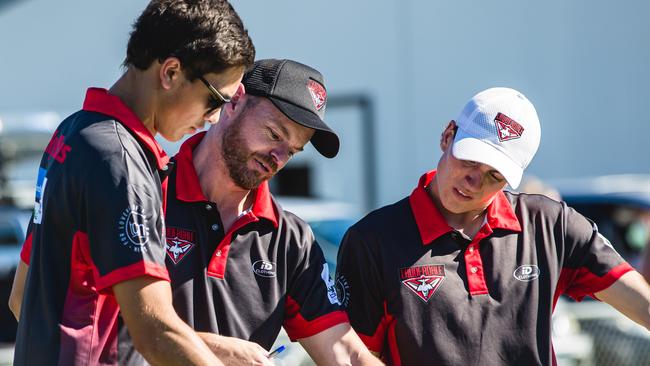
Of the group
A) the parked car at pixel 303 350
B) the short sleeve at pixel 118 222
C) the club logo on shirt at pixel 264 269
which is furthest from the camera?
the parked car at pixel 303 350

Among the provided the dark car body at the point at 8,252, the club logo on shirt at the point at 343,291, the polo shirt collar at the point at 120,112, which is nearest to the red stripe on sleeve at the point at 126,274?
the polo shirt collar at the point at 120,112

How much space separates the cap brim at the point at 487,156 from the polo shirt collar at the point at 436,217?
161 millimetres

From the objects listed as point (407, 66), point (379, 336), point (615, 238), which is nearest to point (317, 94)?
point (379, 336)

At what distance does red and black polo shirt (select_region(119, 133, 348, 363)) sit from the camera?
129 inches

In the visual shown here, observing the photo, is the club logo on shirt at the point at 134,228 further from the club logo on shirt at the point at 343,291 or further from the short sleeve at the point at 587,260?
the short sleeve at the point at 587,260

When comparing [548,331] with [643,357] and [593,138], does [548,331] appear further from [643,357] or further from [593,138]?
[593,138]

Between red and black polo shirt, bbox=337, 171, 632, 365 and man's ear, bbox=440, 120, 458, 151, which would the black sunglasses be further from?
man's ear, bbox=440, 120, 458, 151

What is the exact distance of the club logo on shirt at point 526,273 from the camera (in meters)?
3.51

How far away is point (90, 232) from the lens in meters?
2.65

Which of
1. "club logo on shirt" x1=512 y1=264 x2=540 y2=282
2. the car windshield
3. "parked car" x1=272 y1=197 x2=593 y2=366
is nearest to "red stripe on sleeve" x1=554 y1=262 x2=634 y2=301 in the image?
"club logo on shirt" x1=512 y1=264 x2=540 y2=282

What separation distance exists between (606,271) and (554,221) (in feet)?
0.80

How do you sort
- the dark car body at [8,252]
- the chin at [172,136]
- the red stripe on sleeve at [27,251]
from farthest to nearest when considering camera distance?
the dark car body at [8,252] < the red stripe on sleeve at [27,251] < the chin at [172,136]

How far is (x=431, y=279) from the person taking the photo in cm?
347

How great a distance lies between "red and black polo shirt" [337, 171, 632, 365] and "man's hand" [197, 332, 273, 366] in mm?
544
